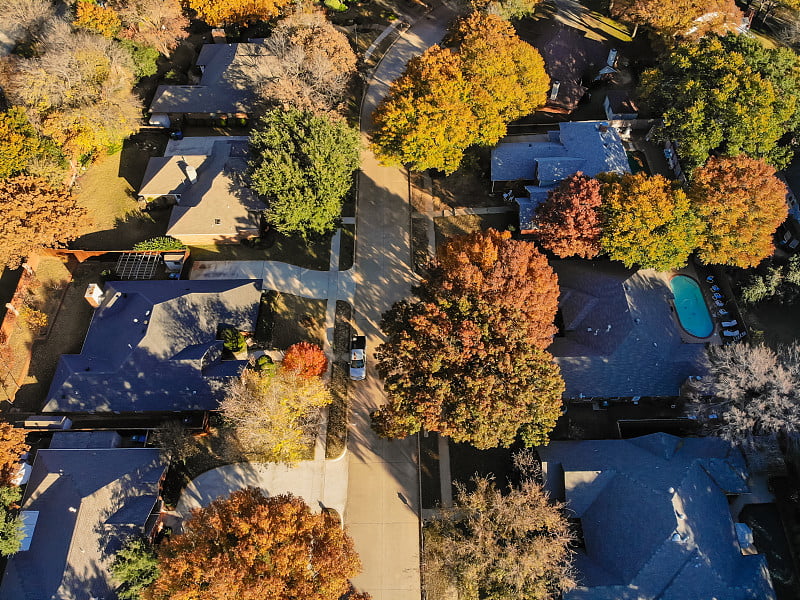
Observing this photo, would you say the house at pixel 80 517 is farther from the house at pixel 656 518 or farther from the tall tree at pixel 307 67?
the tall tree at pixel 307 67

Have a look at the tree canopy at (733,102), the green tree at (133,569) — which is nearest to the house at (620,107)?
the tree canopy at (733,102)

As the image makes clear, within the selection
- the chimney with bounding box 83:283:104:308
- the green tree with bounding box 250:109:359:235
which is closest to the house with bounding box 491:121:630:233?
the green tree with bounding box 250:109:359:235

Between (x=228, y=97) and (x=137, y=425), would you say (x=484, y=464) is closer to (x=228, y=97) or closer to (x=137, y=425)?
(x=137, y=425)

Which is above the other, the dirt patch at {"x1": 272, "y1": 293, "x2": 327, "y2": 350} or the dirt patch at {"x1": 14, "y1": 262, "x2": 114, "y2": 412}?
the dirt patch at {"x1": 272, "y1": 293, "x2": 327, "y2": 350}

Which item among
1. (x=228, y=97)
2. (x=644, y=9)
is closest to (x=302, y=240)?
(x=228, y=97)

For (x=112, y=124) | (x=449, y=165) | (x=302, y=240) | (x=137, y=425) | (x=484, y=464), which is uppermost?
(x=449, y=165)

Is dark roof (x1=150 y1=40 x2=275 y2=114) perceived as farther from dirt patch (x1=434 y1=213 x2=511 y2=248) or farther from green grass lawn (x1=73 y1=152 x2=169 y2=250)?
dirt patch (x1=434 y1=213 x2=511 y2=248)

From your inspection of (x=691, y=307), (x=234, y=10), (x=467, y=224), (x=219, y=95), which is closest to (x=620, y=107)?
(x=467, y=224)
